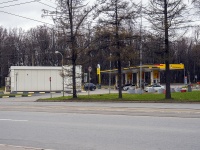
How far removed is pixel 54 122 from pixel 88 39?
21099 mm

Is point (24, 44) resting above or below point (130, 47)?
above

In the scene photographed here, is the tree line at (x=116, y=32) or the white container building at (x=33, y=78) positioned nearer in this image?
the tree line at (x=116, y=32)

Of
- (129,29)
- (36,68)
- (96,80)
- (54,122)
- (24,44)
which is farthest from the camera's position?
(96,80)

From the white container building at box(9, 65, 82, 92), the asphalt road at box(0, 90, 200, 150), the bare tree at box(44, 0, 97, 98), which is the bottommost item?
the asphalt road at box(0, 90, 200, 150)

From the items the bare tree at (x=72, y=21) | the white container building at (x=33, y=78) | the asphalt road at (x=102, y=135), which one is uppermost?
the bare tree at (x=72, y=21)

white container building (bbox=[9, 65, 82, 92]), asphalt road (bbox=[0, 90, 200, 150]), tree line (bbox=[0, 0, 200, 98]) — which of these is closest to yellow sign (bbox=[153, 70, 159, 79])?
white container building (bbox=[9, 65, 82, 92])

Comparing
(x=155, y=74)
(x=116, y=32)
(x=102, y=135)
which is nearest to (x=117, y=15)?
(x=116, y=32)

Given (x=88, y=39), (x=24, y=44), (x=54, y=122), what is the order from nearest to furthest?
(x=54, y=122)
(x=88, y=39)
(x=24, y=44)

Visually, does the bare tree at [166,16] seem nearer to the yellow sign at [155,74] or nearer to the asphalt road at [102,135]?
the asphalt road at [102,135]

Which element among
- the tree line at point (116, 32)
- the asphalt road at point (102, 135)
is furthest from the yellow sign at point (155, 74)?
the asphalt road at point (102, 135)

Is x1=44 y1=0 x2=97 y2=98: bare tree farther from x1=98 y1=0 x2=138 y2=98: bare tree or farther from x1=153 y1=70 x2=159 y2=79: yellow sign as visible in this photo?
x1=153 y1=70 x2=159 y2=79: yellow sign

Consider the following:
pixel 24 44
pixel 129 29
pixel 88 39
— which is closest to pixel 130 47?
pixel 129 29

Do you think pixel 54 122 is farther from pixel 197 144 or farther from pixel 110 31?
pixel 110 31

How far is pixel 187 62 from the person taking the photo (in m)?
104
